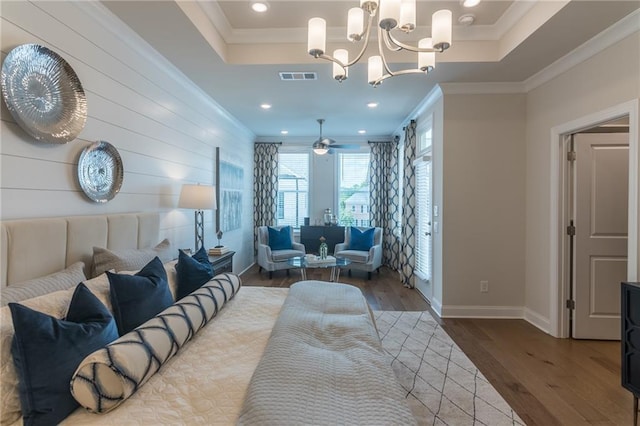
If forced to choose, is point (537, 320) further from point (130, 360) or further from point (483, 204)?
point (130, 360)

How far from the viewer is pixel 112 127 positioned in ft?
7.78

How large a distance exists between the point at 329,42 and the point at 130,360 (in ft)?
10.1

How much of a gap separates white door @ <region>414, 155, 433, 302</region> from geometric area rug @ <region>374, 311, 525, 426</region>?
1.13 metres

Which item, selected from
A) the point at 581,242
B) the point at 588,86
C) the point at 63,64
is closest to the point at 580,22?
the point at 588,86

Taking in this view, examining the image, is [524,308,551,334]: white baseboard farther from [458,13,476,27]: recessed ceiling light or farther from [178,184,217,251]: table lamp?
[178,184,217,251]: table lamp

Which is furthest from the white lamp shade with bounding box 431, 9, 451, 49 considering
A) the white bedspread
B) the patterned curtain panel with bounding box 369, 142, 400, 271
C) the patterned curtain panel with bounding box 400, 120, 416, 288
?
the patterned curtain panel with bounding box 369, 142, 400, 271

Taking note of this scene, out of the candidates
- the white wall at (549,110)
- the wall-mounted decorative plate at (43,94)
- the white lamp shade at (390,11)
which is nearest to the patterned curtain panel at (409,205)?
the white wall at (549,110)

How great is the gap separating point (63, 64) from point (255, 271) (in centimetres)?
477

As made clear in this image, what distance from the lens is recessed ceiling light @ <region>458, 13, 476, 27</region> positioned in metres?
2.89

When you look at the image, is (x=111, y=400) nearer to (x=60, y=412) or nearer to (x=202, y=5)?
(x=60, y=412)

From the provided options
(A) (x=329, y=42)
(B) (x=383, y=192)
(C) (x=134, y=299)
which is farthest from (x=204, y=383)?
(B) (x=383, y=192)

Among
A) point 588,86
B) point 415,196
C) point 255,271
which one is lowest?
point 255,271

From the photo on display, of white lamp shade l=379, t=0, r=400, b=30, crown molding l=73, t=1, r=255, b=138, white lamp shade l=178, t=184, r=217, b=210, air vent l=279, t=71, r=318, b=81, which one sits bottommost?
white lamp shade l=178, t=184, r=217, b=210

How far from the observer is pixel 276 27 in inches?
123
